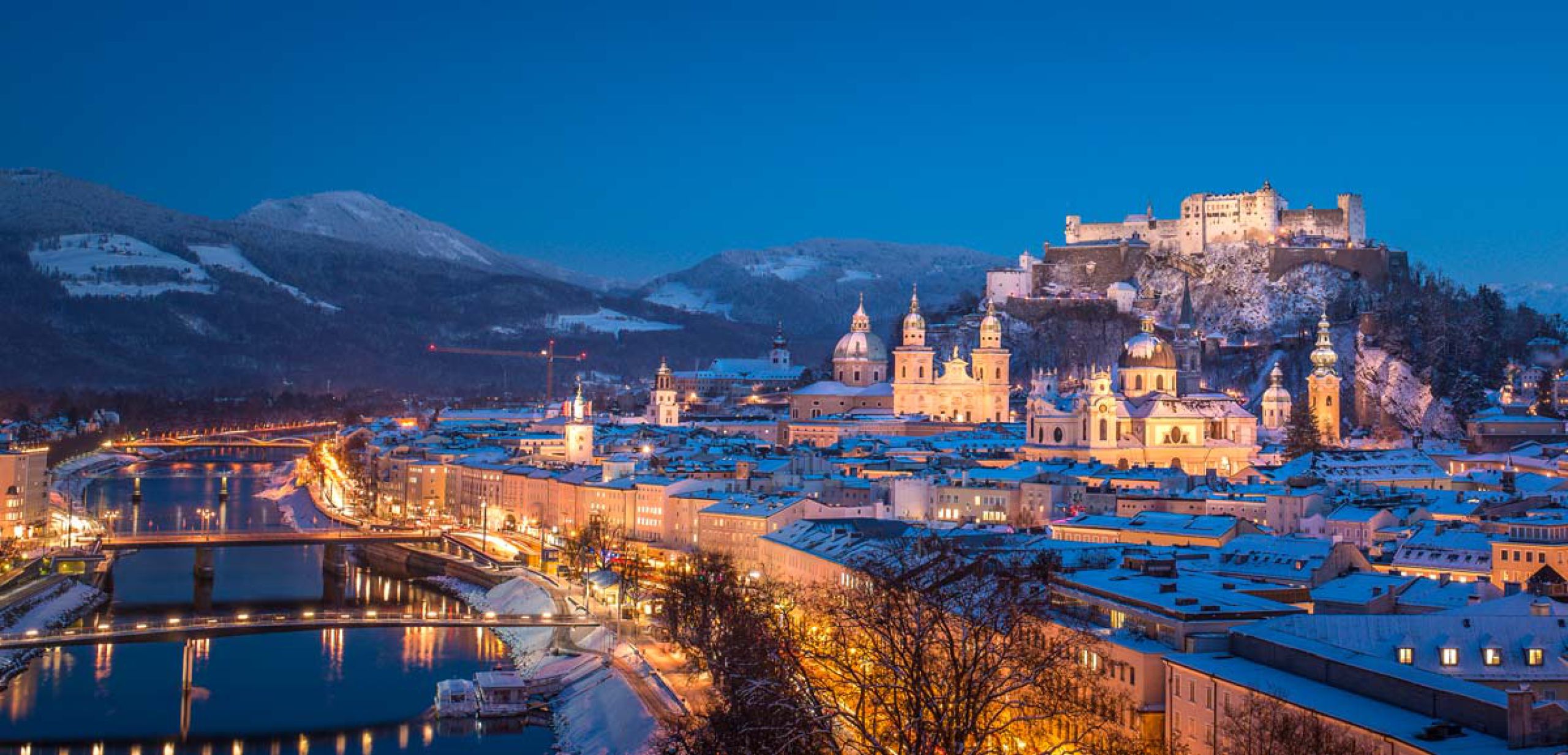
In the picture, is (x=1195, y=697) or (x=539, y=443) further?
(x=539, y=443)

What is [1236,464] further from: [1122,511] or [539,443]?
[539,443]

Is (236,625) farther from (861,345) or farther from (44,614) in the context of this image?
(861,345)

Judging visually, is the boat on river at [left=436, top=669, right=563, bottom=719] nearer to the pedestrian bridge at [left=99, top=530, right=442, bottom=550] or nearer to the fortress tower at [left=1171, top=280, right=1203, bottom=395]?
the pedestrian bridge at [left=99, top=530, right=442, bottom=550]

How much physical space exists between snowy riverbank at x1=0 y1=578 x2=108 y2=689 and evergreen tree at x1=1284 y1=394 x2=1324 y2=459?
3475 cm

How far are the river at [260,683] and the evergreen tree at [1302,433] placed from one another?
2787cm

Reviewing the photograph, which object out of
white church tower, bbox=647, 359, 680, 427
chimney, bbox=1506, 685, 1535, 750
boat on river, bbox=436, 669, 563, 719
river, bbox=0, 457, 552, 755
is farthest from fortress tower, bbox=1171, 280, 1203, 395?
chimney, bbox=1506, 685, 1535, 750

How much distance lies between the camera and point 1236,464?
212 feet

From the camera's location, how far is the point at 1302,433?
65125 mm

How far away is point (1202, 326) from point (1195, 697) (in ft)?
195

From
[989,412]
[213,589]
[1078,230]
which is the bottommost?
[213,589]

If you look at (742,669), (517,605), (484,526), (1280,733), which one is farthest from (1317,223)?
(1280,733)

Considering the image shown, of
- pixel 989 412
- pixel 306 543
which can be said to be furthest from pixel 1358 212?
pixel 306 543

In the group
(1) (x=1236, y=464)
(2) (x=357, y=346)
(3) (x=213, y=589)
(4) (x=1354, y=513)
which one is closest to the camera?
(4) (x=1354, y=513)

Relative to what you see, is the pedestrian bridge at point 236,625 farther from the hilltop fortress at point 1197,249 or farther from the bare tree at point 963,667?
the hilltop fortress at point 1197,249
